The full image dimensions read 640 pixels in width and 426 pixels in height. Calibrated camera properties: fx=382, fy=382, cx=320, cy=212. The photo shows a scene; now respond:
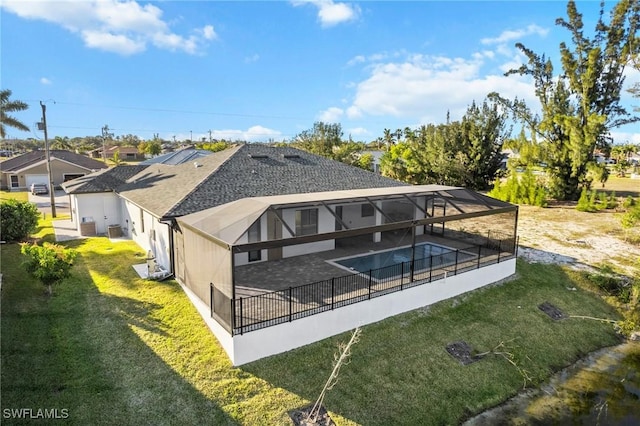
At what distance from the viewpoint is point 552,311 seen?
1413cm

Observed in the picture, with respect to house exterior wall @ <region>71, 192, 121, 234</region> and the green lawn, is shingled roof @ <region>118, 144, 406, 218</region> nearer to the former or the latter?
house exterior wall @ <region>71, 192, 121, 234</region>

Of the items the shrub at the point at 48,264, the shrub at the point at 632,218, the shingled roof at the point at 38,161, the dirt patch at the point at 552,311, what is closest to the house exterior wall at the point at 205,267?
the shrub at the point at 48,264

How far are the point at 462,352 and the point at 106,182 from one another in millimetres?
20671

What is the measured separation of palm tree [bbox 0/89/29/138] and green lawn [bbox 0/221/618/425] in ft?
62.3

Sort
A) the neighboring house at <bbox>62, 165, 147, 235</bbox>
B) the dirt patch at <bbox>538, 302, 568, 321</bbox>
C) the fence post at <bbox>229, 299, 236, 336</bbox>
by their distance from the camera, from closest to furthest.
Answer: the fence post at <bbox>229, 299, 236, 336</bbox>
the dirt patch at <bbox>538, 302, 568, 321</bbox>
the neighboring house at <bbox>62, 165, 147, 235</bbox>

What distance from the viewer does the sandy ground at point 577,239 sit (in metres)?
18.2

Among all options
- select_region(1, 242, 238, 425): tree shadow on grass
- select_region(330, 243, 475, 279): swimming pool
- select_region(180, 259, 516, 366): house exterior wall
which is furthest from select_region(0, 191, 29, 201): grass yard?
select_region(330, 243, 475, 279): swimming pool

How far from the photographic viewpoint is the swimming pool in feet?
45.8

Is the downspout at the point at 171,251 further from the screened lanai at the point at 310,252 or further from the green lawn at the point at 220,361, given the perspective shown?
the green lawn at the point at 220,361

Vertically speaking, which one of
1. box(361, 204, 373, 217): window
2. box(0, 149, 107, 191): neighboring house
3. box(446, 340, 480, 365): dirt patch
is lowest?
box(446, 340, 480, 365): dirt patch

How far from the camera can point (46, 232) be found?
21609mm

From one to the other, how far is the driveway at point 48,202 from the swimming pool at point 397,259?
81.0ft

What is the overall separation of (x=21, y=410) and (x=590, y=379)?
14.1 meters

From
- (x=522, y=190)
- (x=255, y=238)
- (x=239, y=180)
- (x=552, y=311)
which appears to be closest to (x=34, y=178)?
(x=239, y=180)
